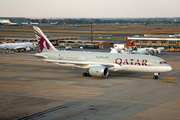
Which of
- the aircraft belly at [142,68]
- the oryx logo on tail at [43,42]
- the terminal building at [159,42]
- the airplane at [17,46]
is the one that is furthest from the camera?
the terminal building at [159,42]

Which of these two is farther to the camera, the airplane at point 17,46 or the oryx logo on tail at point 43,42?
the airplane at point 17,46

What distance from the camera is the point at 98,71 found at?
48500 millimetres

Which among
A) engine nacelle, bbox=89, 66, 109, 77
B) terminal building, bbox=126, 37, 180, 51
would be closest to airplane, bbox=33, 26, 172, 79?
engine nacelle, bbox=89, 66, 109, 77

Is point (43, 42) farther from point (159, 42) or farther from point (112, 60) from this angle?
point (159, 42)

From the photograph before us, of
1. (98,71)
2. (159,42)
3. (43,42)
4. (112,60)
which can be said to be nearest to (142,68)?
(112,60)

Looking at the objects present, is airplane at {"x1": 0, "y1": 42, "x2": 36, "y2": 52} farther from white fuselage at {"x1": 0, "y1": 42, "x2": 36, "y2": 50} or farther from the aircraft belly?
the aircraft belly

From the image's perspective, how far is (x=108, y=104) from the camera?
32781mm

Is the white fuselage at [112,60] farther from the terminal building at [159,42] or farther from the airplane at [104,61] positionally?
the terminal building at [159,42]

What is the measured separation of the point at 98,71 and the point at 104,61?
412 centimetres

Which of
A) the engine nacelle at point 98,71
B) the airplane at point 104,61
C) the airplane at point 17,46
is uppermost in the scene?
the airplane at point 17,46

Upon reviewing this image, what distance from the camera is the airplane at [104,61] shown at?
47.9 meters

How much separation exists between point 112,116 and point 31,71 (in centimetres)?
3554

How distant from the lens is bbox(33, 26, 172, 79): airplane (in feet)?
157

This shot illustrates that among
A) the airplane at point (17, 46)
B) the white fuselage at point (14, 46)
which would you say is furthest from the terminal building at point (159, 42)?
the white fuselage at point (14, 46)
